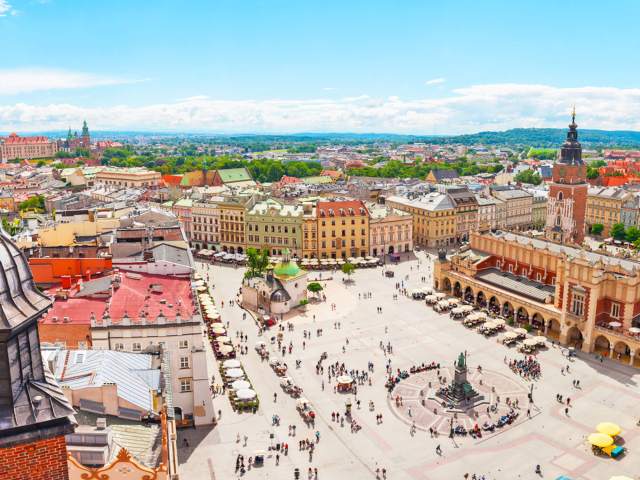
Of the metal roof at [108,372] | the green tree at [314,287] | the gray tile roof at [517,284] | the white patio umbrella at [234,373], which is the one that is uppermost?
the metal roof at [108,372]

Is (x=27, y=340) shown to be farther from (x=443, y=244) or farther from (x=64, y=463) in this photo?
(x=443, y=244)

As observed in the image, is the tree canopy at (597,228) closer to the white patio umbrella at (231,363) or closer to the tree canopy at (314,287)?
the tree canopy at (314,287)

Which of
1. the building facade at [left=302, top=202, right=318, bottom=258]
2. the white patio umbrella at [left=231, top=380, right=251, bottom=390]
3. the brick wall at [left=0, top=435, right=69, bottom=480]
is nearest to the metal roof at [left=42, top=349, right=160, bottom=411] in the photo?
the brick wall at [left=0, top=435, right=69, bottom=480]

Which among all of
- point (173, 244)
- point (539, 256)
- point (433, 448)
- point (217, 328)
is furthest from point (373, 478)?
point (539, 256)

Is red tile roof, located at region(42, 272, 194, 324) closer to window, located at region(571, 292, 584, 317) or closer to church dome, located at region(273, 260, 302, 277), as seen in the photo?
church dome, located at region(273, 260, 302, 277)

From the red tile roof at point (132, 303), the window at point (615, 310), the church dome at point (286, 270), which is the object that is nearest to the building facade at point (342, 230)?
the church dome at point (286, 270)

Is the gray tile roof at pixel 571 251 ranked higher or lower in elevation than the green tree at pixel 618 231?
higher
